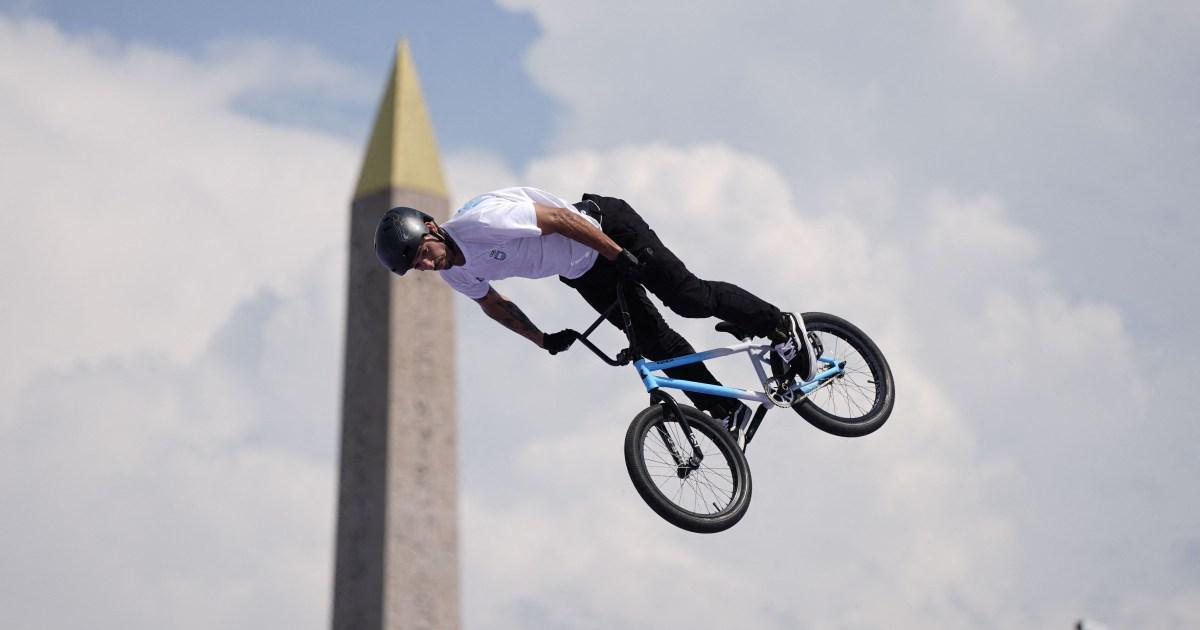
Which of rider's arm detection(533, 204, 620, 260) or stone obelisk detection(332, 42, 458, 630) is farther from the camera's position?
stone obelisk detection(332, 42, 458, 630)

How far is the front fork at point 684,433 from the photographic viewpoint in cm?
1333

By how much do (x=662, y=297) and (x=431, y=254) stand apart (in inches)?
75.8

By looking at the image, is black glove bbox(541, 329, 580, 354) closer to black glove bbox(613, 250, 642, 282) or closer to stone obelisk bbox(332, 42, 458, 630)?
black glove bbox(613, 250, 642, 282)

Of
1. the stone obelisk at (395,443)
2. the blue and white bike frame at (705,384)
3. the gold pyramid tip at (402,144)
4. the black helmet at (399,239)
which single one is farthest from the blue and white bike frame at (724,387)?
the gold pyramid tip at (402,144)

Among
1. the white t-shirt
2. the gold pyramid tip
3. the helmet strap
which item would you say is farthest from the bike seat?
the gold pyramid tip

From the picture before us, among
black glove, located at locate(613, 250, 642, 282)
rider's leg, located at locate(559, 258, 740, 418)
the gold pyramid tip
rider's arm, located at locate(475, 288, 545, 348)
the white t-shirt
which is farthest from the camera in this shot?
the gold pyramid tip

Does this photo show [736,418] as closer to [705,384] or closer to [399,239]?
[705,384]

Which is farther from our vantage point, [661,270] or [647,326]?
[647,326]

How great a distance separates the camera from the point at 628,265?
13.3 m

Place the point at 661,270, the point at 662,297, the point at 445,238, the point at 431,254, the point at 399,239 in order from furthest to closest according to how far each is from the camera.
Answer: the point at 662,297 → the point at 661,270 → the point at 445,238 → the point at 431,254 → the point at 399,239

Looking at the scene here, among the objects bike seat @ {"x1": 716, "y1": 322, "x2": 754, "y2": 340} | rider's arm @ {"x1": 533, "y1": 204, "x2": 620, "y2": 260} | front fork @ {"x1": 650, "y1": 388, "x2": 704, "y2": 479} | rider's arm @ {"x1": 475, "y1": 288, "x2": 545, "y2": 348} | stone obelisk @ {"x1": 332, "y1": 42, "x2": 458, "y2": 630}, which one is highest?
stone obelisk @ {"x1": 332, "y1": 42, "x2": 458, "y2": 630}

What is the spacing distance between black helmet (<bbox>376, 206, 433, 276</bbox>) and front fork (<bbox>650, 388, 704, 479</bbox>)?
218cm

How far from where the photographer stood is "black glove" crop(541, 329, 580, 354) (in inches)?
545

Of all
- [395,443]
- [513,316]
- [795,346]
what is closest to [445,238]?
[513,316]
